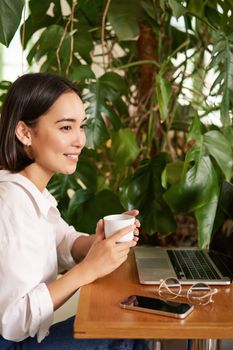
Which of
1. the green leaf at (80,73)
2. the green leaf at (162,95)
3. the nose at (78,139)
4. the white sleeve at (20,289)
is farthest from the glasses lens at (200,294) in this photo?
the green leaf at (80,73)

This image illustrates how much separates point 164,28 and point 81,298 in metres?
1.24

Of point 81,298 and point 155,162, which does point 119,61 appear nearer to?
point 155,162

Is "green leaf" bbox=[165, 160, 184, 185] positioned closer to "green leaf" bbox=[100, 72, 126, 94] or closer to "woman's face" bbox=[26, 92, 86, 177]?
"green leaf" bbox=[100, 72, 126, 94]

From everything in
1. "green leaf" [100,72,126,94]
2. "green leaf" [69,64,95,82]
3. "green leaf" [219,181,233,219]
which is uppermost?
"green leaf" [69,64,95,82]

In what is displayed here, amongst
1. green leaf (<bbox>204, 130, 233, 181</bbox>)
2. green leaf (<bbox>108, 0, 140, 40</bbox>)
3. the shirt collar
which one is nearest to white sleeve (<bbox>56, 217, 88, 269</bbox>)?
the shirt collar

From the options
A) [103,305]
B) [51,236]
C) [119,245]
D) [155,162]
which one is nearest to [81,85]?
[155,162]

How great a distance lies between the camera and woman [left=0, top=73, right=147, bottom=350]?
1.02 m

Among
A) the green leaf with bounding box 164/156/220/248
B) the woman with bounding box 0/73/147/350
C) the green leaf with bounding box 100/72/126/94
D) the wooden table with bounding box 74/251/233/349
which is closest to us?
the wooden table with bounding box 74/251/233/349

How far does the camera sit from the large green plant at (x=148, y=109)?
149 cm

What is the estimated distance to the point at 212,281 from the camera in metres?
1.17

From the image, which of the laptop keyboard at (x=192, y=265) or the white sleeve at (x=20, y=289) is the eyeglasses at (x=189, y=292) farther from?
the white sleeve at (x=20, y=289)

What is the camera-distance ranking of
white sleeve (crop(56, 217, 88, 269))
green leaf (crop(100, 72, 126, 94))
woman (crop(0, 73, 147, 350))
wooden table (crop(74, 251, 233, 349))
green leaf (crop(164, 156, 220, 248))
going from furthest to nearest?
green leaf (crop(100, 72, 126, 94))
green leaf (crop(164, 156, 220, 248))
white sleeve (crop(56, 217, 88, 269))
woman (crop(0, 73, 147, 350))
wooden table (crop(74, 251, 233, 349))

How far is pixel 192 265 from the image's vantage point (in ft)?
4.25

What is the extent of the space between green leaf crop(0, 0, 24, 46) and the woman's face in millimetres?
177
